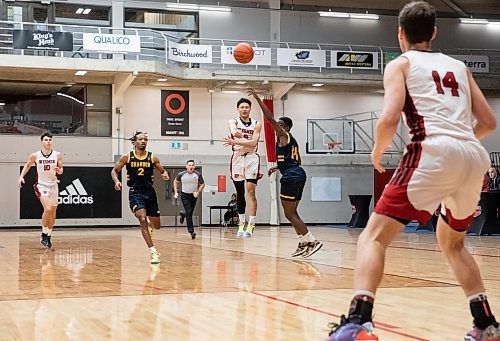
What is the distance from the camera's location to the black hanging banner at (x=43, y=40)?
78.6ft

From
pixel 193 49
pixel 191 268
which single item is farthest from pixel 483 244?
pixel 193 49

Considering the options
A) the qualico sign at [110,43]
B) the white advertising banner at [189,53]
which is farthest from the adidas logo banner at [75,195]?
the white advertising banner at [189,53]

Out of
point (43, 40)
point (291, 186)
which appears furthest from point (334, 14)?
point (291, 186)

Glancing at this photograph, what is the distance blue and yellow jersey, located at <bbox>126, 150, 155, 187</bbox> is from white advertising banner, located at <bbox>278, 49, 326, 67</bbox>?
1697 cm

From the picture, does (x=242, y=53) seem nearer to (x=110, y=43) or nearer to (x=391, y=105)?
(x=391, y=105)

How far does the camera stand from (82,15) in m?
28.1

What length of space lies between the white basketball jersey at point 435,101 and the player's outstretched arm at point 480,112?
0.10m

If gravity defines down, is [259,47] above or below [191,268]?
above

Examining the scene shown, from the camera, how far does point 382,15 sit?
103 ft

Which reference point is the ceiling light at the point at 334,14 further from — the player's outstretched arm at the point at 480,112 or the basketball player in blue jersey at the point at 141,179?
the player's outstretched arm at the point at 480,112

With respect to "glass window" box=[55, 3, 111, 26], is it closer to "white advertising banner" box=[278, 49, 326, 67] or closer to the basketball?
"white advertising banner" box=[278, 49, 326, 67]

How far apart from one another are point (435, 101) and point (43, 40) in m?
22.1

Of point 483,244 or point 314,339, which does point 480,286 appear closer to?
point 314,339

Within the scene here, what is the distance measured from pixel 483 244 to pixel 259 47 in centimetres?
1579
